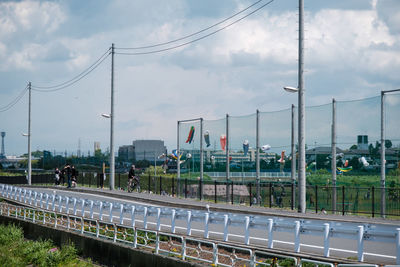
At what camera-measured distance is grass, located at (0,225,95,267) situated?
22.9 meters

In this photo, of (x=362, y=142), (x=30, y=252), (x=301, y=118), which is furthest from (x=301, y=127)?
(x=30, y=252)

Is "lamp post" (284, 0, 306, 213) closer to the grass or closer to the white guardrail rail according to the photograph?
the white guardrail rail

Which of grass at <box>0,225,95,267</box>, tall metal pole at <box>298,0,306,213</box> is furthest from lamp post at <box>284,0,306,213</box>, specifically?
grass at <box>0,225,95,267</box>

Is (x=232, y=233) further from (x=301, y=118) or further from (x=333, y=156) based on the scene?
(x=333, y=156)

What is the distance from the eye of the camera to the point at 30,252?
2609 cm

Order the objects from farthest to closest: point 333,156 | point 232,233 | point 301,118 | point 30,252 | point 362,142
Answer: point 333,156
point 362,142
point 301,118
point 30,252
point 232,233

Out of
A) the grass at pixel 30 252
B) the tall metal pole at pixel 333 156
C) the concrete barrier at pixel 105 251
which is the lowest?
the grass at pixel 30 252

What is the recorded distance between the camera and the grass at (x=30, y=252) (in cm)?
2288

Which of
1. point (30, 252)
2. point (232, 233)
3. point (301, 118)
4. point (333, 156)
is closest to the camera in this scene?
point (232, 233)

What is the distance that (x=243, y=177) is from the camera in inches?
1444

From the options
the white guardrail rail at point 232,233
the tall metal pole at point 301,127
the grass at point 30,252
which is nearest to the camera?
the white guardrail rail at point 232,233

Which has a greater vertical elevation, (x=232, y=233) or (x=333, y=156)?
(x=333, y=156)

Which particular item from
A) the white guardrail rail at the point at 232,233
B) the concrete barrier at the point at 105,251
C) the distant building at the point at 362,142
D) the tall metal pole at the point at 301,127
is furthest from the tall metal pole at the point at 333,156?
the concrete barrier at the point at 105,251

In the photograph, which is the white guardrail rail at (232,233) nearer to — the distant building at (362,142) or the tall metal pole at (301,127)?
the tall metal pole at (301,127)
